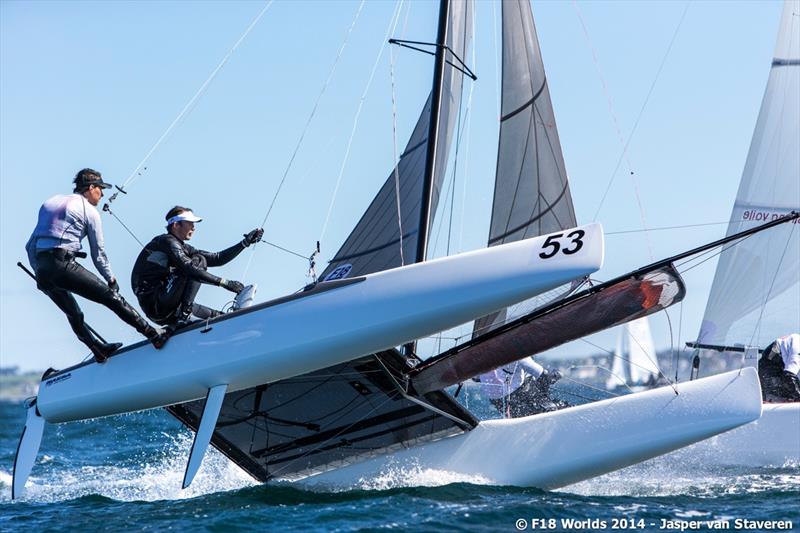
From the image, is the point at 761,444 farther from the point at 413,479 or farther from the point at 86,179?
the point at 86,179

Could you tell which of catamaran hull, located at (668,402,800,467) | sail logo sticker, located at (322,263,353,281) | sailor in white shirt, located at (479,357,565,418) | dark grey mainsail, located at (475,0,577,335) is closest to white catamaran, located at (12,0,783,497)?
sail logo sticker, located at (322,263,353,281)

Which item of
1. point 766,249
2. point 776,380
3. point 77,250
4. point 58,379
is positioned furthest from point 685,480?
point 77,250

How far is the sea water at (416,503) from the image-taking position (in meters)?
7.02

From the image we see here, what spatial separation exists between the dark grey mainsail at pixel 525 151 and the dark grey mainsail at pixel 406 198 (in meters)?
0.56

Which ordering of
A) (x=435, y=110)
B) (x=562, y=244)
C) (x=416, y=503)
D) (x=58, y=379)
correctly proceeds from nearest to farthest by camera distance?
1. (x=562, y=244)
2. (x=416, y=503)
3. (x=58, y=379)
4. (x=435, y=110)

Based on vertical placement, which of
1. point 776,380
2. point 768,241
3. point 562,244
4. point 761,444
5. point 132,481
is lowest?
point 761,444

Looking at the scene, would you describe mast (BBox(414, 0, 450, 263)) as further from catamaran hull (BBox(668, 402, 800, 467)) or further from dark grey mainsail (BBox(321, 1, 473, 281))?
catamaran hull (BBox(668, 402, 800, 467))

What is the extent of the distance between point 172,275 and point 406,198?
3028 mm

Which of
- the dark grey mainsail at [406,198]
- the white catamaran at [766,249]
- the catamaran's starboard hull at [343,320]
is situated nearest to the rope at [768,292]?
the white catamaran at [766,249]

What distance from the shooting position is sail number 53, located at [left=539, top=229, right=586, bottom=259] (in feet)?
23.7

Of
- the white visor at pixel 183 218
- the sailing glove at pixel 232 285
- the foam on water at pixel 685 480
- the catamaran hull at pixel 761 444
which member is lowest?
the foam on water at pixel 685 480

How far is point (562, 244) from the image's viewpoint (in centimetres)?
729

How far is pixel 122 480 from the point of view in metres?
10.6

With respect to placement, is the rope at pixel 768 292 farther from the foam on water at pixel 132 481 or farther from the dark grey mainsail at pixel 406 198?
the foam on water at pixel 132 481
